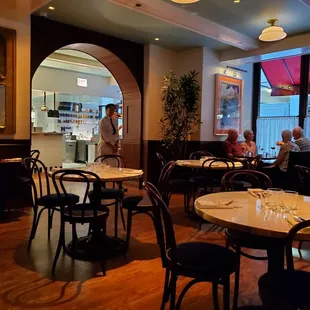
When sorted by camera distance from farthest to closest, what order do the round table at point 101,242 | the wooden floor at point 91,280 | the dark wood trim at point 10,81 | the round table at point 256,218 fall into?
the dark wood trim at point 10,81, the round table at point 101,242, the wooden floor at point 91,280, the round table at point 256,218

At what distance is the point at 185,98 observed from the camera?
6.84 metres

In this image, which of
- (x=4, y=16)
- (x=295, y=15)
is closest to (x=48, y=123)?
(x=4, y=16)

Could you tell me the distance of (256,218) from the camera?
183 cm

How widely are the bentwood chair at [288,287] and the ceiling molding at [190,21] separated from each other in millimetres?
4147

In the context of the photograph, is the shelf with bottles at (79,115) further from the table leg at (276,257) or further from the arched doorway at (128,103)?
the table leg at (276,257)

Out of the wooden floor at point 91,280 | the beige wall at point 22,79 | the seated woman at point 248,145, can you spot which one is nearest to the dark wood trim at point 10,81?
the beige wall at point 22,79

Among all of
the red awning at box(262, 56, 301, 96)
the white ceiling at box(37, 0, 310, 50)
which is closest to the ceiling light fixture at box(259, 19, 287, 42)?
the white ceiling at box(37, 0, 310, 50)

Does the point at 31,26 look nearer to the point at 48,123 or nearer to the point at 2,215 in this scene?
the point at 2,215

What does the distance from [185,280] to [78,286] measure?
89 centimetres

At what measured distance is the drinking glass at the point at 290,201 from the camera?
205 cm

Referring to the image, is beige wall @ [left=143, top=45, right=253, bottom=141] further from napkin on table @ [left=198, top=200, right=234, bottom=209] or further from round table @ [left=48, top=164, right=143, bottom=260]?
napkin on table @ [left=198, top=200, right=234, bottom=209]

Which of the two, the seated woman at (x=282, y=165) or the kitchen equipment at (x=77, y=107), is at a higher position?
the kitchen equipment at (x=77, y=107)

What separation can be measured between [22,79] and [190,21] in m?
2.93

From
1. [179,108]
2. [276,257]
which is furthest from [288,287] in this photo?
[179,108]
